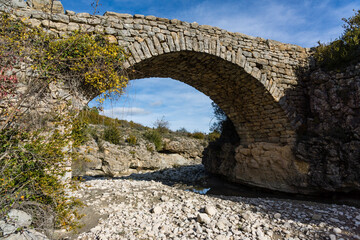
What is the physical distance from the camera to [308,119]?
22.8 feet

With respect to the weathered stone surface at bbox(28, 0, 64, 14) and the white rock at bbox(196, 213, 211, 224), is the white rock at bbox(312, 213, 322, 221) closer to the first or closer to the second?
the white rock at bbox(196, 213, 211, 224)

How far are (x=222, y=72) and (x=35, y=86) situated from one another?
4.95m

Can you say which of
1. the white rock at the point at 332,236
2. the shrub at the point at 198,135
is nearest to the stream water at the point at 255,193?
the white rock at the point at 332,236

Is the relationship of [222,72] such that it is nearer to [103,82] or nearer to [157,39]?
[157,39]

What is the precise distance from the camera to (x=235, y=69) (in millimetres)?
6527

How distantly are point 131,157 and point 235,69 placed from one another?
282 inches

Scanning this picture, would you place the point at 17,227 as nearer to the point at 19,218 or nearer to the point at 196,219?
the point at 19,218

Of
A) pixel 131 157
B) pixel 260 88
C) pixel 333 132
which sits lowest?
pixel 131 157

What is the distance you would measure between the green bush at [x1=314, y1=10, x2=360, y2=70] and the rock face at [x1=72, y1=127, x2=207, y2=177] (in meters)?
8.39

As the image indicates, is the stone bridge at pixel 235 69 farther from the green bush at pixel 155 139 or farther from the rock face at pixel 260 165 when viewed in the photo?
the green bush at pixel 155 139

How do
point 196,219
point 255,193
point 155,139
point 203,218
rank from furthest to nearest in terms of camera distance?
point 155,139
point 255,193
point 196,219
point 203,218

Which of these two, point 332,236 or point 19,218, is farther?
point 332,236

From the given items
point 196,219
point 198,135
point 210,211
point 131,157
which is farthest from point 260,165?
point 198,135

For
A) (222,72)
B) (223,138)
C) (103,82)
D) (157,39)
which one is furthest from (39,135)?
(223,138)
